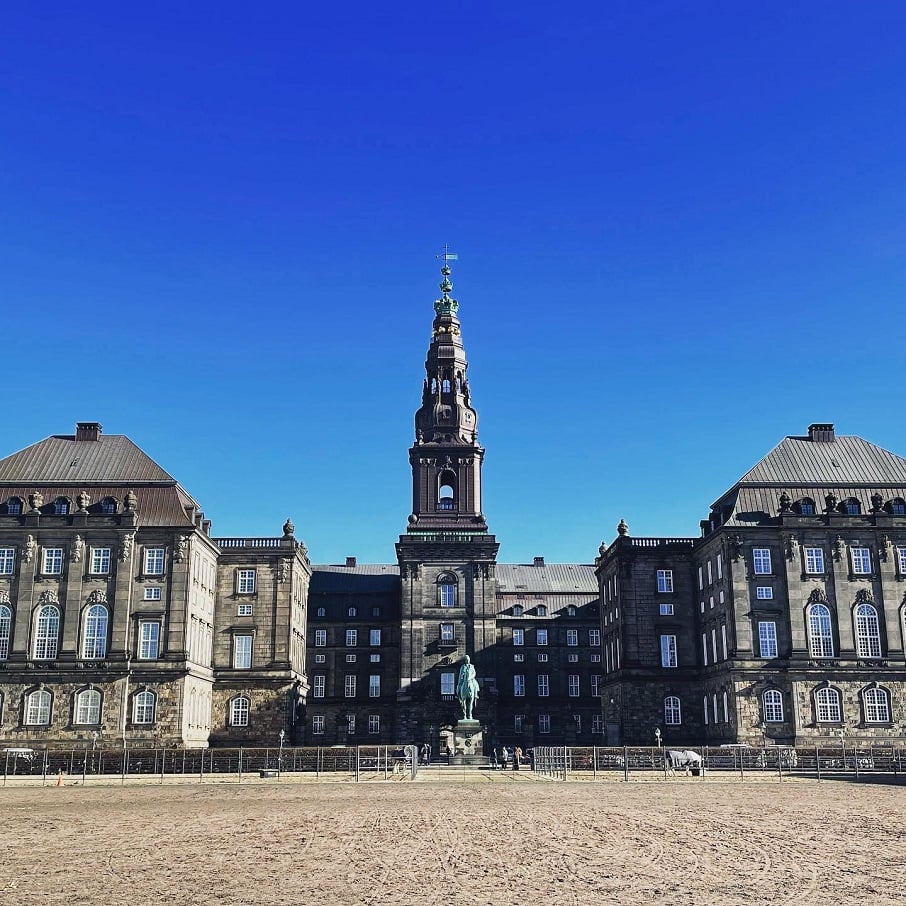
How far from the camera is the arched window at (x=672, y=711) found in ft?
280

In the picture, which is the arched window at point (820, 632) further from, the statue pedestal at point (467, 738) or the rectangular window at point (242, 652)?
the rectangular window at point (242, 652)

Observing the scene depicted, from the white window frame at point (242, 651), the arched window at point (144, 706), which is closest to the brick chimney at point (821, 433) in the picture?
the white window frame at point (242, 651)

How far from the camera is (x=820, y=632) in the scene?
77.1m

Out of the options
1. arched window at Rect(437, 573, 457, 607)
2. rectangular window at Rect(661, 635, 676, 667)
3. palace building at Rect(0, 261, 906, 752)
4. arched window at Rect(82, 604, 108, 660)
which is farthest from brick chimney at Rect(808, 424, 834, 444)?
arched window at Rect(82, 604, 108, 660)

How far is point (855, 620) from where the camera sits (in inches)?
3034

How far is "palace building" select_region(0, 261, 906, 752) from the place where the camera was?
3000 inches

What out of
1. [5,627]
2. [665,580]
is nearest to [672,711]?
[665,580]

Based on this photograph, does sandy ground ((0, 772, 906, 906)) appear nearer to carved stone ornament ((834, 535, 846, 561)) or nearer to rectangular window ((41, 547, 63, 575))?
carved stone ornament ((834, 535, 846, 561))

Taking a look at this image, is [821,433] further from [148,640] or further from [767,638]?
[148,640]

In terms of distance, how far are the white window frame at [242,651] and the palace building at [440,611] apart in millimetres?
164

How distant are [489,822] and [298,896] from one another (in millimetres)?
13076

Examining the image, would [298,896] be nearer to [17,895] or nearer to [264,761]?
[17,895]

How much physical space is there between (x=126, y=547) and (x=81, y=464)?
10.1 m

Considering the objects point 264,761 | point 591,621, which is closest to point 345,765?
point 264,761
